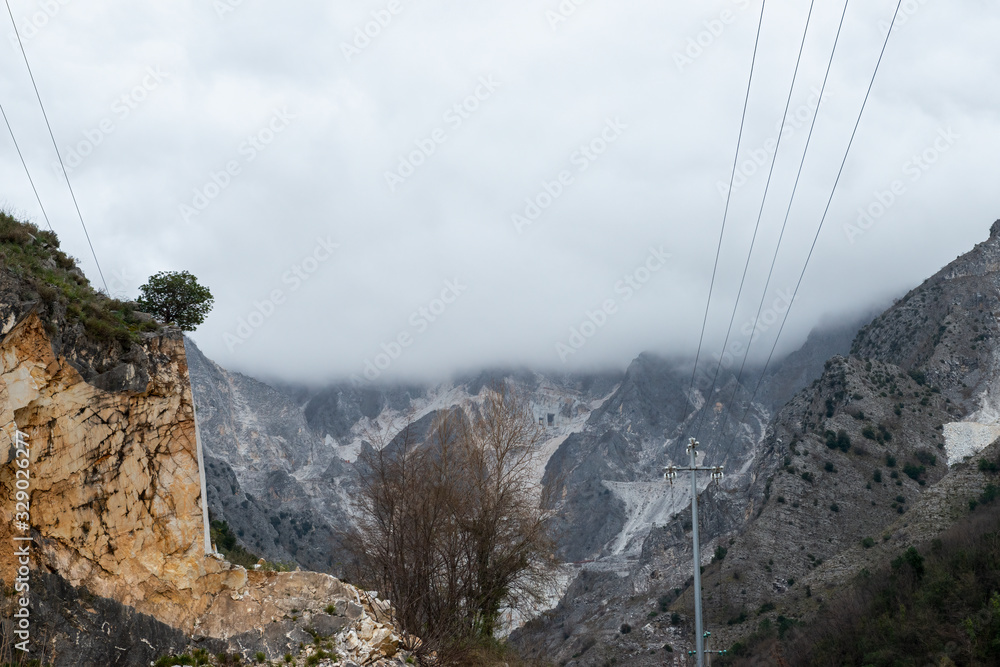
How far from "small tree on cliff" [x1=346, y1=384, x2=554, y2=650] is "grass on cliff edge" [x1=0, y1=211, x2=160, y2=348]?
26.9ft

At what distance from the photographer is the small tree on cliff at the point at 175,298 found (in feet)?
72.6

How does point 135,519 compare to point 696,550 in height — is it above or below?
below

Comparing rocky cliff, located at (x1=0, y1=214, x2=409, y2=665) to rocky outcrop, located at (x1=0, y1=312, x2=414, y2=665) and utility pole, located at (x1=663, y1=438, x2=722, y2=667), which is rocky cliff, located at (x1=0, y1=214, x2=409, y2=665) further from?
utility pole, located at (x1=663, y1=438, x2=722, y2=667)

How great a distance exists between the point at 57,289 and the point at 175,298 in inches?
299

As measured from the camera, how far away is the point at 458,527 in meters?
22.7

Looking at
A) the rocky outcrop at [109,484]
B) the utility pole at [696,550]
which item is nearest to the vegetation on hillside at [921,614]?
the utility pole at [696,550]

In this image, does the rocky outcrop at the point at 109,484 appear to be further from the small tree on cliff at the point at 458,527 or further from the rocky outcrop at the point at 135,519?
the small tree on cliff at the point at 458,527

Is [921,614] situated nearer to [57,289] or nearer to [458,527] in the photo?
[458,527]

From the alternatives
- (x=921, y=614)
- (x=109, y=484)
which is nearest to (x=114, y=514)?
(x=109, y=484)

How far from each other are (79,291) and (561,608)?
9426 centimetres

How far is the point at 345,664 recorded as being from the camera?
1437cm

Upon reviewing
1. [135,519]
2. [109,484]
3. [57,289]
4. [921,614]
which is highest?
[57,289]

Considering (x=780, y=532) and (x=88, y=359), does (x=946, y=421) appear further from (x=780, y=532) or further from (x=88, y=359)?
(x=88, y=359)

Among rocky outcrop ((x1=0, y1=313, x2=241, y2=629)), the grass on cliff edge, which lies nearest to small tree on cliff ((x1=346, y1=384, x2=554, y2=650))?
rocky outcrop ((x1=0, y1=313, x2=241, y2=629))
